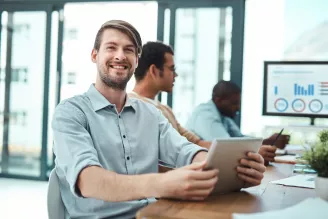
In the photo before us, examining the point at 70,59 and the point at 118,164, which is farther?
the point at 70,59

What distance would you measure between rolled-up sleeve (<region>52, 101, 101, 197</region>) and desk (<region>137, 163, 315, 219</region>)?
30cm

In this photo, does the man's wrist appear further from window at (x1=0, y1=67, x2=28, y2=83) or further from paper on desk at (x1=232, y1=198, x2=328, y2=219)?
window at (x1=0, y1=67, x2=28, y2=83)

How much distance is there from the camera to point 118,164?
153cm

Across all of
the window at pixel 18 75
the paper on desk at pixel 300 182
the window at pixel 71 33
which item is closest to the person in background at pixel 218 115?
the paper on desk at pixel 300 182

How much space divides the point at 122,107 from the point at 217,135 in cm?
165

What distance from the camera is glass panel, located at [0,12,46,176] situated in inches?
231

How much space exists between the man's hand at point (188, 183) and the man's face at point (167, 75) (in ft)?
5.63

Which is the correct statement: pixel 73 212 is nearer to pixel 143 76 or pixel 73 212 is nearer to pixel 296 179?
pixel 296 179

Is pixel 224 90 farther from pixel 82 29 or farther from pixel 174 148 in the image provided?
pixel 82 29

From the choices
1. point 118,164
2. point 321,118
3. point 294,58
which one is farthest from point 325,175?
point 294,58

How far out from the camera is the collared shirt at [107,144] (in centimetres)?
133

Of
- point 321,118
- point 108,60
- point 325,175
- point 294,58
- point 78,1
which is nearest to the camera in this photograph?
point 325,175

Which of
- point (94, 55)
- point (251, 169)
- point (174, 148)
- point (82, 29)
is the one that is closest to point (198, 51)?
point (82, 29)

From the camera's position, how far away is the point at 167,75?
9.38ft
